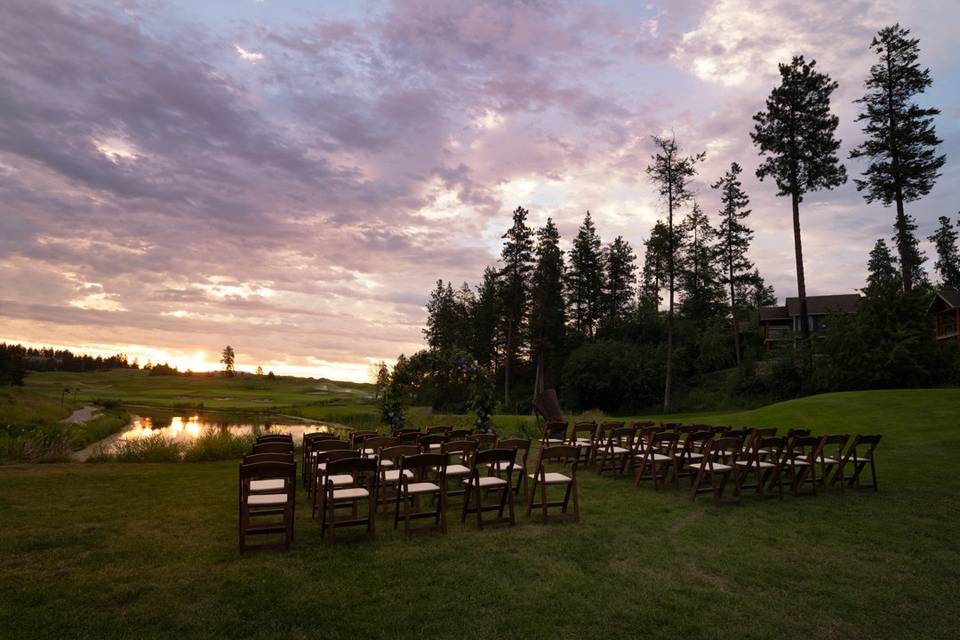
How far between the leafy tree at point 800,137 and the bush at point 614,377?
35.0 ft

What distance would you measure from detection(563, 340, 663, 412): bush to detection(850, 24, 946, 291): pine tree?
15.5 metres

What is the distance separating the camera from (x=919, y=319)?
2534cm

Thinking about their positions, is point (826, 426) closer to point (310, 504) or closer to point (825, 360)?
point (825, 360)

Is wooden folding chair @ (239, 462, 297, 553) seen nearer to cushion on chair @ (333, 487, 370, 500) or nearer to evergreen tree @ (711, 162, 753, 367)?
cushion on chair @ (333, 487, 370, 500)

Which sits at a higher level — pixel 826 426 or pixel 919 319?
pixel 919 319

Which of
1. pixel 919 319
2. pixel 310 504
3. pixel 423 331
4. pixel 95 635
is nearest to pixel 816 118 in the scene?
pixel 919 319

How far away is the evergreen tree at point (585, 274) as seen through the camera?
55594 mm

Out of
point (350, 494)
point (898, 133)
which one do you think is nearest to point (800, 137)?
point (898, 133)

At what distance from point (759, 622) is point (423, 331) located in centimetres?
6288

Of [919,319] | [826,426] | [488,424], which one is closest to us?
[488,424]

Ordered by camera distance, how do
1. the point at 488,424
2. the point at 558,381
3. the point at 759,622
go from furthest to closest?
the point at 558,381 < the point at 488,424 < the point at 759,622

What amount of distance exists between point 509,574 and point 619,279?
181 ft

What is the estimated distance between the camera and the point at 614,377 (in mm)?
37812

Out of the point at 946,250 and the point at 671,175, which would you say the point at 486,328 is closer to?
the point at 671,175
